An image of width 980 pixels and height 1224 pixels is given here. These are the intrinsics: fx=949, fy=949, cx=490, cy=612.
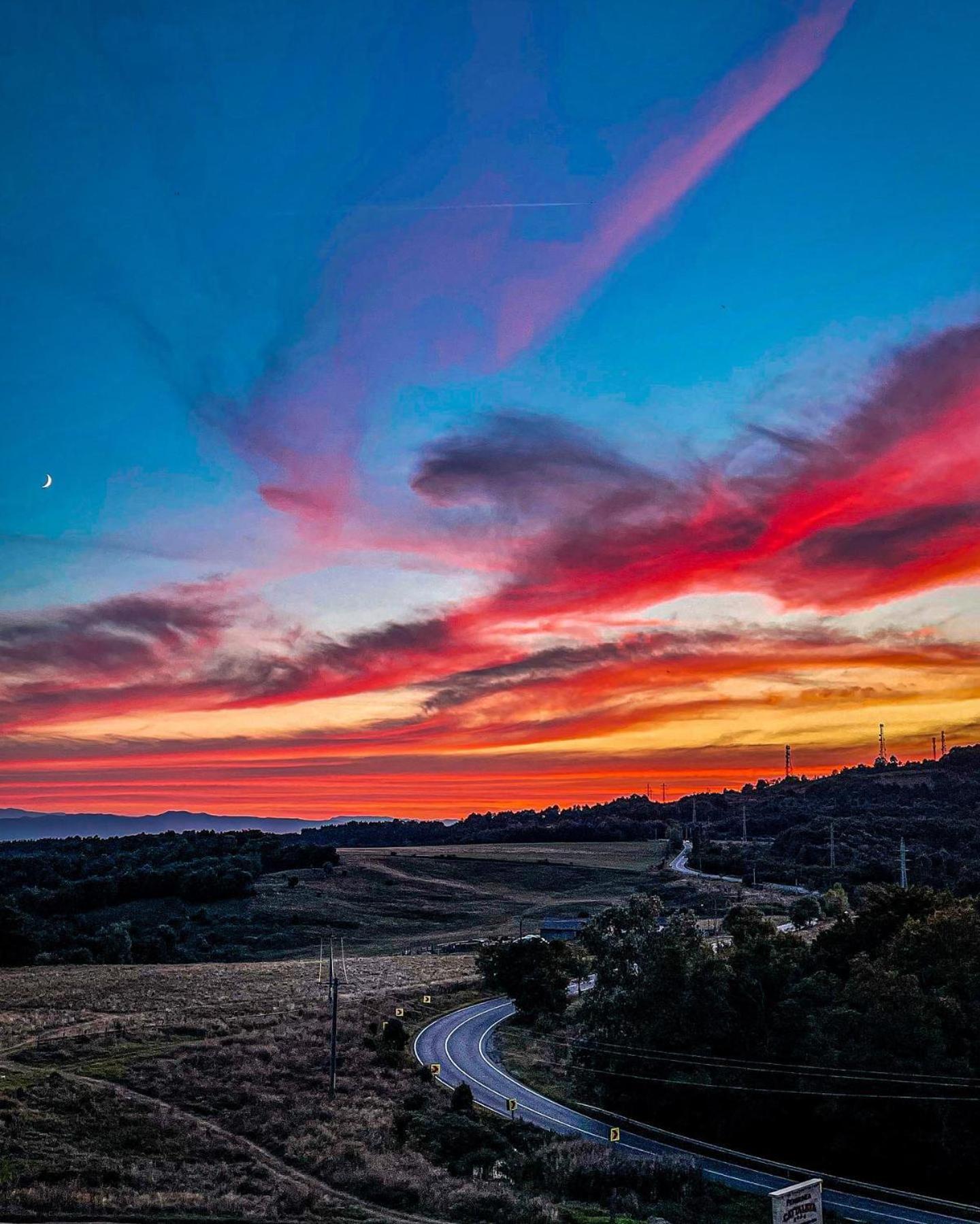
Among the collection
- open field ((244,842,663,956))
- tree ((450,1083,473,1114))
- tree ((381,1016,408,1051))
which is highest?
tree ((450,1083,473,1114))

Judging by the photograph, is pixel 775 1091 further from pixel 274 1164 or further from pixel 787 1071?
pixel 274 1164

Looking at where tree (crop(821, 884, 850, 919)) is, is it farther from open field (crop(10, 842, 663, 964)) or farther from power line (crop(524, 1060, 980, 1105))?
power line (crop(524, 1060, 980, 1105))

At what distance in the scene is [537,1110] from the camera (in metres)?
53.2

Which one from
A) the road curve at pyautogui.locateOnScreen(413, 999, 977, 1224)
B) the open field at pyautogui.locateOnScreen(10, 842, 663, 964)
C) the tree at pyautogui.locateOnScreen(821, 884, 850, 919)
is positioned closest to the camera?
the road curve at pyautogui.locateOnScreen(413, 999, 977, 1224)

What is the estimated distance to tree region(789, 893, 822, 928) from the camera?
104688 mm

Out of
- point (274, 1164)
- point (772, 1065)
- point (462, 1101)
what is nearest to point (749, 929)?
point (772, 1065)

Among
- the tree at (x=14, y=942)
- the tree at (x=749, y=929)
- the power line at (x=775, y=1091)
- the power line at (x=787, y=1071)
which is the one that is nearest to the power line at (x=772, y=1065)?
the power line at (x=787, y=1071)

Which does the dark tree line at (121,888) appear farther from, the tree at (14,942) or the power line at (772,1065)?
the power line at (772,1065)

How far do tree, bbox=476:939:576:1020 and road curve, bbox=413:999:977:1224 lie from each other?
9.03 ft

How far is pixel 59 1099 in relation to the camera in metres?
43.5

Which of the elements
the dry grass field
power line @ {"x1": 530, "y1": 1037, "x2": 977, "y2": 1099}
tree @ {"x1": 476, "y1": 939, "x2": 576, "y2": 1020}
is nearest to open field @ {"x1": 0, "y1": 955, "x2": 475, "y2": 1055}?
the dry grass field

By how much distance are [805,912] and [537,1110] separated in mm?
62019

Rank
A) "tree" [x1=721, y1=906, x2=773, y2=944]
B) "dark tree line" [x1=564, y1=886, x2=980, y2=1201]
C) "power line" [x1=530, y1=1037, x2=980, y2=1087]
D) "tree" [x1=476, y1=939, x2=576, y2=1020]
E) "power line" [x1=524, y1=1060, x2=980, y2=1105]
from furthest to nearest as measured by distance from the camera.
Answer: "tree" [x1=476, y1=939, x2=576, y2=1020] → "tree" [x1=721, y1=906, x2=773, y2=944] → "dark tree line" [x1=564, y1=886, x2=980, y2=1201] → "power line" [x1=530, y1=1037, x2=980, y2=1087] → "power line" [x1=524, y1=1060, x2=980, y2=1105]

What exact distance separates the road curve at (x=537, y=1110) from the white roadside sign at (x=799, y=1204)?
17586 mm
